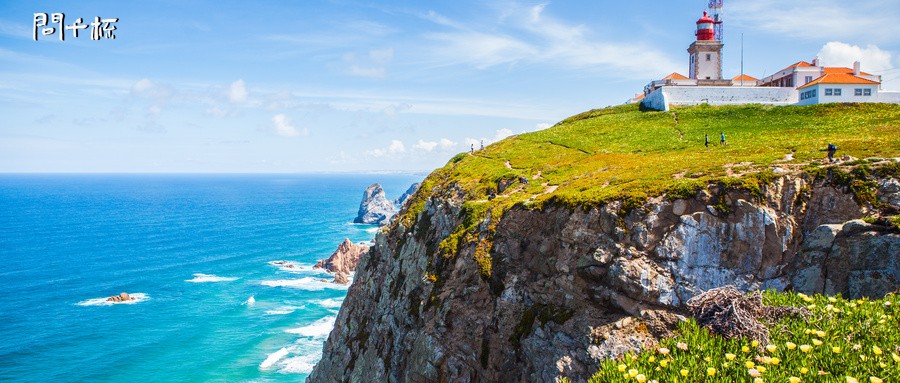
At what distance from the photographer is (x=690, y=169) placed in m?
29.5

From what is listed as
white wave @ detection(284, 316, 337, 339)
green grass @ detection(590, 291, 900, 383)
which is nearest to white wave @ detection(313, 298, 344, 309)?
white wave @ detection(284, 316, 337, 339)

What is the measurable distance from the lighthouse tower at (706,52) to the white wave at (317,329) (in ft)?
186

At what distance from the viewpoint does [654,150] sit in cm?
4306

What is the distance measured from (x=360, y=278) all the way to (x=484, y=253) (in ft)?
68.5

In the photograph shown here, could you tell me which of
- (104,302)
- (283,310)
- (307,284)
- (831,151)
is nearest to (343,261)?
(307,284)

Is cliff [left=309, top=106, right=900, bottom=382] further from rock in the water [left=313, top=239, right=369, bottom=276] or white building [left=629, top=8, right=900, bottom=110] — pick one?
rock in the water [left=313, top=239, right=369, bottom=276]

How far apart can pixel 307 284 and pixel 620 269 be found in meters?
79.2

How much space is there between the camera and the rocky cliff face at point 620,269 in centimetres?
2258

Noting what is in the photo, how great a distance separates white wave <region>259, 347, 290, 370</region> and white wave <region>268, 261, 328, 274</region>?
36883 millimetres

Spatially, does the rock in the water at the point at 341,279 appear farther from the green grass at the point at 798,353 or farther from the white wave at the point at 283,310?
the green grass at the point at 798,353

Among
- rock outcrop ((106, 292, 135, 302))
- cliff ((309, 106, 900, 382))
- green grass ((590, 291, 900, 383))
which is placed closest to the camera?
green grass ((590, 291, 900, 383))

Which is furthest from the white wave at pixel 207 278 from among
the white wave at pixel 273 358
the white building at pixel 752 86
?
the white building at pixel 752 86

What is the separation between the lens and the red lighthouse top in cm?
6927

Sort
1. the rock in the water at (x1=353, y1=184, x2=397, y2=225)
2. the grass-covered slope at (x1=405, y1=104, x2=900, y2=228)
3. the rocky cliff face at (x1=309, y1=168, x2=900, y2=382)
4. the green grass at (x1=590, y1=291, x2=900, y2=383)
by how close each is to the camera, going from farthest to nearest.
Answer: the rock in the water at (x1=353, y1=184, x2=397, y2=225) → the grass-covered slope at (x1=405, y1=104, x2=900, y2=228) → the rocky cliff face at (x1=309, y1=168, x2=900, y2=382) → the green grass at (x1=590, y1=291, x2=900, y2=383)
